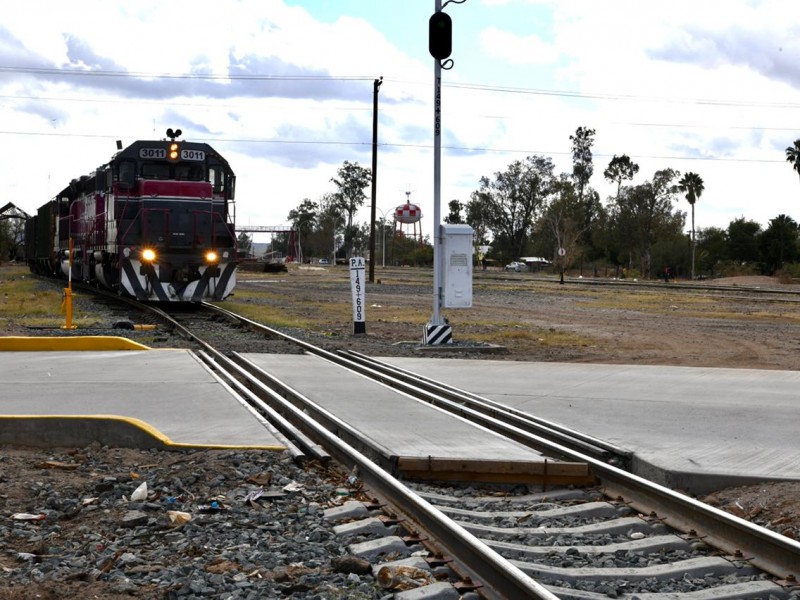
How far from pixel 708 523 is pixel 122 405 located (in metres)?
5.90

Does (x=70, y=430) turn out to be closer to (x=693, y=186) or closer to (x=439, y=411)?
(x=439, y=411)

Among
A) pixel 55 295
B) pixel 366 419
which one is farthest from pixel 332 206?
pixel 366 419

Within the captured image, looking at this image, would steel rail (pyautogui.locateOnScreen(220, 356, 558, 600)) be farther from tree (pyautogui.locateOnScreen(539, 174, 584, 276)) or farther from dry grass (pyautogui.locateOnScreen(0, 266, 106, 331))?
tree (pyautogui.locateOnScreen(539, 174, 584, 276))

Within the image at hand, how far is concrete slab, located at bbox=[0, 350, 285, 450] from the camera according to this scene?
820cm

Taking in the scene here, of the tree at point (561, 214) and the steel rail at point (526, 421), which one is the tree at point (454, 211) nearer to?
the tree at point (561, 214)

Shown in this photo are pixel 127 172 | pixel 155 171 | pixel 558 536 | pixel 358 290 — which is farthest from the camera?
pixel 155 171

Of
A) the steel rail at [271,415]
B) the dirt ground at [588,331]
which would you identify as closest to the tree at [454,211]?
the dirt ground at [588,331]

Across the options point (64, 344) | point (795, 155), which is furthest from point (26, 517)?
point (795, 155)

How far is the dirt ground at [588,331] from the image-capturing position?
705cm

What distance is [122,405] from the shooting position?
961 centimetres

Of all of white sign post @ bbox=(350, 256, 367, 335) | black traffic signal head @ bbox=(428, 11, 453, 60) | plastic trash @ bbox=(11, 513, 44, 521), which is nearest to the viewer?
plastic trash @ bbox=(11, 513, 44, 521)

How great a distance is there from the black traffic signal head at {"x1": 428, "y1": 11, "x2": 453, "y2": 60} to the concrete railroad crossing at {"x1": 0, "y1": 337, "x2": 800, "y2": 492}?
5.27m

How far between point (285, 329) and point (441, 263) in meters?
4.65

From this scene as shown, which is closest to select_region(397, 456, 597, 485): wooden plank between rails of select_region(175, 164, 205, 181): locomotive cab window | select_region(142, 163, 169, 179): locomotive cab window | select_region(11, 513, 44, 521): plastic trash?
select_region(11, 513, 44, 521): plastic trash
